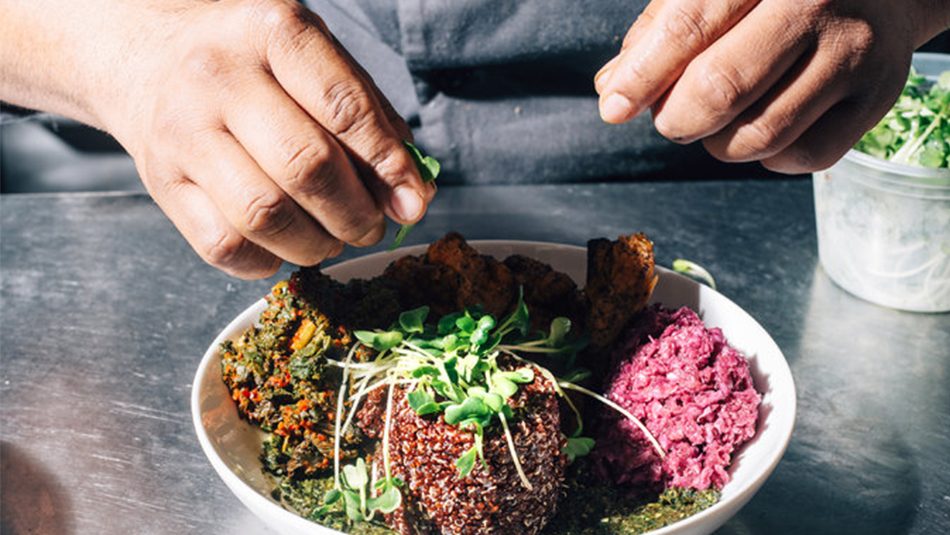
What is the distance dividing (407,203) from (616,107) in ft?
0.86

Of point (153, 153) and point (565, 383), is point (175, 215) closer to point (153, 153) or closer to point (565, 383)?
point (153, 153)

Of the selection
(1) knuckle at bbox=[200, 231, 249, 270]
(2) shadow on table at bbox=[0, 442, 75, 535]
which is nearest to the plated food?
(1) knuckle at bbox=[200, 231, 249, 270]

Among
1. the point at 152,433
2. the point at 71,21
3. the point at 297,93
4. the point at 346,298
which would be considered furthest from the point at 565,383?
the point at 71,21

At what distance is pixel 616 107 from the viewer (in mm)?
1010

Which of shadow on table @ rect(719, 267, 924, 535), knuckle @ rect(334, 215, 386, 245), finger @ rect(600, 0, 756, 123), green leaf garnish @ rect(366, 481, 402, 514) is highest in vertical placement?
finger @ rect(600, 0, 756, 123)

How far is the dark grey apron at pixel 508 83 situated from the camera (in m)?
1.78

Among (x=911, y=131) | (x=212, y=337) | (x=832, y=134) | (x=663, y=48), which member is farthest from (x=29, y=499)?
(x=911, y=131)

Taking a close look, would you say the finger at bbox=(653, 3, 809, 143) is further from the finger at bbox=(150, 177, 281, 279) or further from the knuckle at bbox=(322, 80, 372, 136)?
the finger at bbox=(150, 177, 281, 279)

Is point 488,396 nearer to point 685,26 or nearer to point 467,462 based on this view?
point 467,462

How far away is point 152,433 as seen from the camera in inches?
52.7

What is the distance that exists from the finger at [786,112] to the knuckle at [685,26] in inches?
4.9

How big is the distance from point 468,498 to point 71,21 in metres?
0.96

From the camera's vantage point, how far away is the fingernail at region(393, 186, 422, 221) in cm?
97

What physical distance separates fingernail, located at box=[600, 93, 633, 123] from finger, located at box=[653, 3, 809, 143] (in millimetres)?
47
